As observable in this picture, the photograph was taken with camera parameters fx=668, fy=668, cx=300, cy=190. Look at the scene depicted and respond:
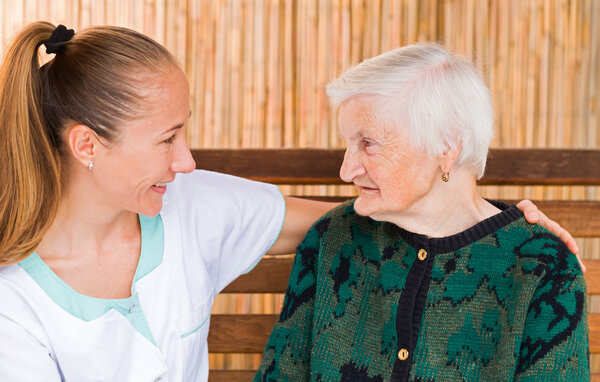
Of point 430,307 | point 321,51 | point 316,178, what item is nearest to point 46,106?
point 316,178

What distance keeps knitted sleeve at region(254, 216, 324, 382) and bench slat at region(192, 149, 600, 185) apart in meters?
0.39

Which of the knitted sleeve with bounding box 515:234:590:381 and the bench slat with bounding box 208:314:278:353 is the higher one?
the knitted sleeve with bounding box 515:234:590:381

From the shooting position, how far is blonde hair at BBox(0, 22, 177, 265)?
142 cm

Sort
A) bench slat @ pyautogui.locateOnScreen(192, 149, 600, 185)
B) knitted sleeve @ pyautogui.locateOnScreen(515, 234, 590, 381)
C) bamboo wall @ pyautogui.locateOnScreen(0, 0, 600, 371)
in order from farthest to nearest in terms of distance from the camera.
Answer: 1. bamboo wall @ pyautogui.locateOnScreen(0, 0, 600, 371)
2. bench slat @ pyautogui.locateOnScreen(192, 149, 600, 185)
3. knitted sleeve @ pyautogui.locateOnScreen(515, 234, 590, 381)

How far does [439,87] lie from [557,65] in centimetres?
189

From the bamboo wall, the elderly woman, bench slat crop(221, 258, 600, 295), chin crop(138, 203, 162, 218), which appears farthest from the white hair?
the bamboo wall

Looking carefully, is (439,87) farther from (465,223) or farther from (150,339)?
(150,339)

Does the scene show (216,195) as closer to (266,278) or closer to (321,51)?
(266,278)

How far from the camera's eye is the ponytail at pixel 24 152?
1.43 m

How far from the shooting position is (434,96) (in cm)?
140

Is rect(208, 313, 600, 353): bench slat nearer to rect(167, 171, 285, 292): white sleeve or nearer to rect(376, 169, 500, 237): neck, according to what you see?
rect(167, 171, 285, 292): white sleeve

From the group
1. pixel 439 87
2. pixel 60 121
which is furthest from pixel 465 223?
pixel 60 121

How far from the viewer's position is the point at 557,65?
9.97 feet

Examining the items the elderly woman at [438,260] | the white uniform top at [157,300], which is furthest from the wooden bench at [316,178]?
the elderly woman at [438,260]
